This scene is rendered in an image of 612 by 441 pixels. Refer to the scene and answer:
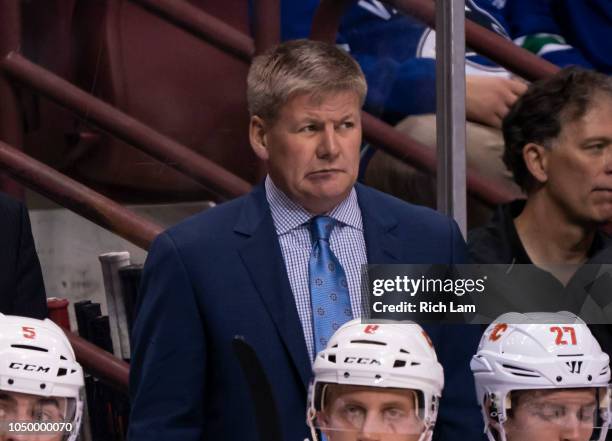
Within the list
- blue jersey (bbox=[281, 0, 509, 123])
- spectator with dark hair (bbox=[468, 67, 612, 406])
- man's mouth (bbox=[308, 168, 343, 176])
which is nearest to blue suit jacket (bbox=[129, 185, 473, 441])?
man's mouth (bbox=[308, 168, 343, 176])

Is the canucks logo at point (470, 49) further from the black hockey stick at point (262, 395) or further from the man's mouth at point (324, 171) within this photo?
the black hockey stick at point (262, 395)

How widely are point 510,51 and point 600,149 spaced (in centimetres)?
50

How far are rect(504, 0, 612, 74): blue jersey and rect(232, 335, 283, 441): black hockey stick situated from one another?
4.21 ft

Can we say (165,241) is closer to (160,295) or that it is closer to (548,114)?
(160,295)

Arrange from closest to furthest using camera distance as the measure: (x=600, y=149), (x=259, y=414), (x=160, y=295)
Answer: (x=259, y=414) → (x=160, y=295) → (x=600, y=149)

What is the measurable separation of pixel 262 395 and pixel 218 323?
0.57ft

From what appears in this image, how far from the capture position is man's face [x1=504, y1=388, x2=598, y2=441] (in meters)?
1.82

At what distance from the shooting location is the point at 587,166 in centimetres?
231

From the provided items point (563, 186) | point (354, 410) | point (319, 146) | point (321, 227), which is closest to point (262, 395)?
point (354, 410)

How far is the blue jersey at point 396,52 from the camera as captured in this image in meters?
2.67

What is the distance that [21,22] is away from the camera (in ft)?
8.09

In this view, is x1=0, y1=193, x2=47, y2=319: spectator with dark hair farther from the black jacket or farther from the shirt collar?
the black jacket

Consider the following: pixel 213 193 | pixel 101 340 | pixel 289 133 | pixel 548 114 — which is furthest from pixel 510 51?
pixel 101 340

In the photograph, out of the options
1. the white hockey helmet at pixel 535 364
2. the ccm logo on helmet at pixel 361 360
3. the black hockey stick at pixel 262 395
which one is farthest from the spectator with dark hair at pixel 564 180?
the black hockey stick at pixel 262 395
